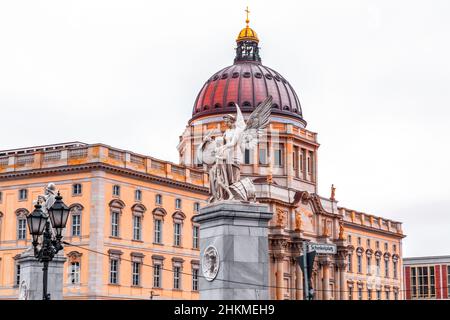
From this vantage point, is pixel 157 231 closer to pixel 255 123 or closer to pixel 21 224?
pixel 21 224

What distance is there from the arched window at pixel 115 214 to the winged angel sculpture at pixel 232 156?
154ft

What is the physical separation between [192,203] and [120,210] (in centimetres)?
957

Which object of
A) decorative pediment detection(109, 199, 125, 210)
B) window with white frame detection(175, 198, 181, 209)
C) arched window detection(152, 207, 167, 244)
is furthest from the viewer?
window with white frame detection(175, 198, 181, 209)

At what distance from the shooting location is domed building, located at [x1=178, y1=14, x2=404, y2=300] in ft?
315

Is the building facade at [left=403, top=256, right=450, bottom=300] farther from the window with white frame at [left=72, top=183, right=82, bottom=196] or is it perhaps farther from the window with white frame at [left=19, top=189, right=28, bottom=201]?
the window with white frame at [left=19, top=189, right=28, bottom=201]

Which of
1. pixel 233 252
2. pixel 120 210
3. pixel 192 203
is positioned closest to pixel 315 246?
pixel 233 252

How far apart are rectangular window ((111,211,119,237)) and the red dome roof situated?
126ft

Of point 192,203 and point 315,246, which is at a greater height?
point 192,203

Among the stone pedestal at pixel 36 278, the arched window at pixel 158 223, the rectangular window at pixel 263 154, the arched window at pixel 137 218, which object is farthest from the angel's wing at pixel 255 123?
the rectangular window at pixel 263 154

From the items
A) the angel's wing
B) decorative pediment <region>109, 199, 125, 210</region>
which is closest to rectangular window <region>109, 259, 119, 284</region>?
decorative pediment <region>109, 199, 125, 210</region>

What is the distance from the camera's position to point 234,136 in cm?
2352

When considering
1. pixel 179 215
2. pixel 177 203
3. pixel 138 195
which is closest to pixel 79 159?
pixel 138 195

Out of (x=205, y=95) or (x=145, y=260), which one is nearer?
(x=145, y=260)
